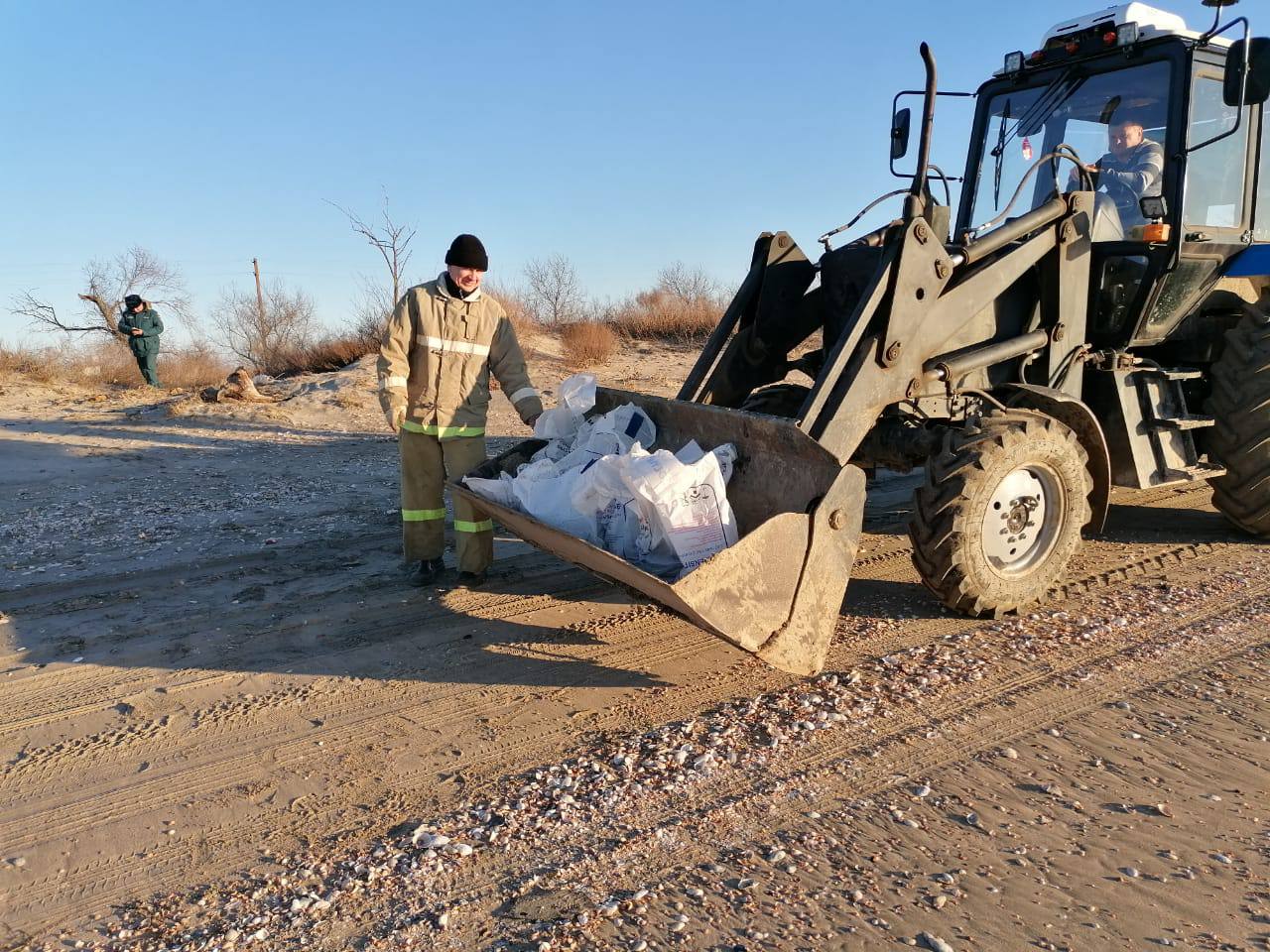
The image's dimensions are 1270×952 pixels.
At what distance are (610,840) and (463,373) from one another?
328 centimetres

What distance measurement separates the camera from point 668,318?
21969 millimetres

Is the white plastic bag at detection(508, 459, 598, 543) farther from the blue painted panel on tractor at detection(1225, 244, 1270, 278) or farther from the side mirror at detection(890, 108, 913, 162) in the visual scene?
the blue painted panel on tractor at detection(1225, 244, 1270, 278)

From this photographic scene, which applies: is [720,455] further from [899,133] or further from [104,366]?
[104,366]

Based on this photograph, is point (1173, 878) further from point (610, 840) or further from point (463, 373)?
point (463, 373)

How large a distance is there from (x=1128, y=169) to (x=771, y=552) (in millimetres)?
3662

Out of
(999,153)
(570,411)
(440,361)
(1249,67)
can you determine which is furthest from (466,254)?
(1249,67)

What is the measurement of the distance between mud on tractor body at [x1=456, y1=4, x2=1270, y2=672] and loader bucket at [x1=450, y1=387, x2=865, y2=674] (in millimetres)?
12

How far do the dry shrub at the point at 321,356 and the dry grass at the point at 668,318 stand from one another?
6228mm

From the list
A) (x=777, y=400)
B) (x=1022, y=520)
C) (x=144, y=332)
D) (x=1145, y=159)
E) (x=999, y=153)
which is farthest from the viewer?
(x=144, y=332)

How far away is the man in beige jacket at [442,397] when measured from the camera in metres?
5.23

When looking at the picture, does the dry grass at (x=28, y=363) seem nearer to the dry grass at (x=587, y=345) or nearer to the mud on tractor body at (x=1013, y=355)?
the dry grass at (x=587, y=345)

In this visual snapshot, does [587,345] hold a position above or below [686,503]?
above

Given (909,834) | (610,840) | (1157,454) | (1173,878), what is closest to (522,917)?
(610,840)

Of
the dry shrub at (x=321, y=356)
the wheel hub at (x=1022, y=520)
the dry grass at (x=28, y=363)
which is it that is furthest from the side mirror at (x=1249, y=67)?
the dry grass at (x=28, y=363)
